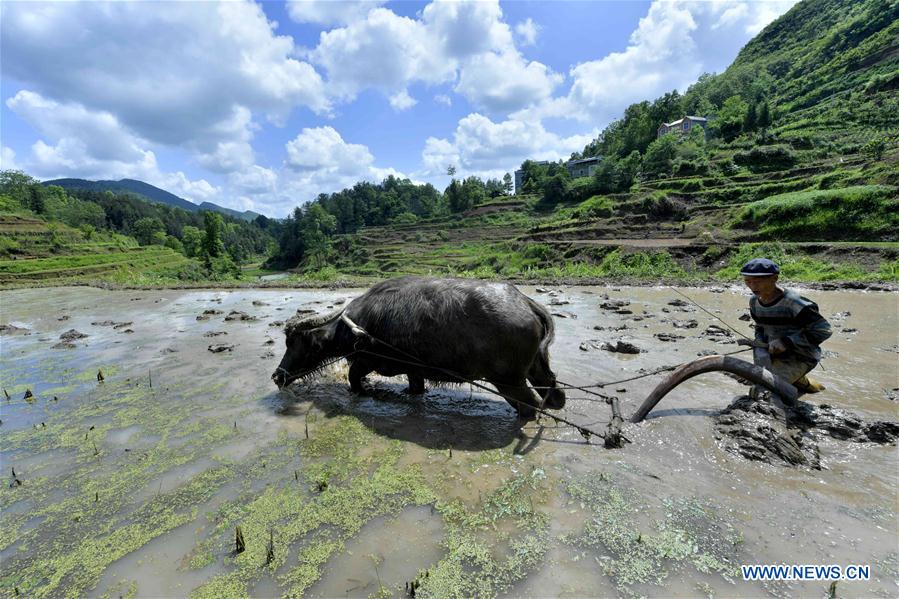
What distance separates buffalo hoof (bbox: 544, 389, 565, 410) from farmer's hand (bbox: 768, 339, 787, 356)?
92.5 inches

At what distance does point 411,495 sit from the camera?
147 inches

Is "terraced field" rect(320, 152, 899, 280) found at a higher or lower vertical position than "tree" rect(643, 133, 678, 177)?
lower

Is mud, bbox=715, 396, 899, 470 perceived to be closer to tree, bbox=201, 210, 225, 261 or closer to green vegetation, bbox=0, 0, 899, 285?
green vegetation, bbox=0, 0, 899, 285

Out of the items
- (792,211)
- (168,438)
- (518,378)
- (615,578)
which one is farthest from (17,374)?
(792,211)

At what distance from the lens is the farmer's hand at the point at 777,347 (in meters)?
4.23

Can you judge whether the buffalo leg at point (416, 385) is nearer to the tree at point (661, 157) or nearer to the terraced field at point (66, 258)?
the terraced field at point (66, 258)

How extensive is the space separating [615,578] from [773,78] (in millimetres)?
117533

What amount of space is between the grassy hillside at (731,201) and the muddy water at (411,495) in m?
19.4

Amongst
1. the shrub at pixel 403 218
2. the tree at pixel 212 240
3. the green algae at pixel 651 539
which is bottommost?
the green algae at pixel 651 539

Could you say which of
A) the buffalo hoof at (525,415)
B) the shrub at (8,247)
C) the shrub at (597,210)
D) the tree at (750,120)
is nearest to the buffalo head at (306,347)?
the buffalo hoof at (525,415)

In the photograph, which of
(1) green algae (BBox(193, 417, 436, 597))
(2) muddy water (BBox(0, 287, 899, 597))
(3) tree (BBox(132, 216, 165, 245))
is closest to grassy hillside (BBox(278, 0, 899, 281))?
(2) muddy water (BBox(0, 287, 899, 597))

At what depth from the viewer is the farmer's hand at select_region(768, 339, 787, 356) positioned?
423 cm

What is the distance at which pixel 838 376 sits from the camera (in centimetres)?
597

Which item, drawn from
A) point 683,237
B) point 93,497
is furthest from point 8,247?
point 683,237
